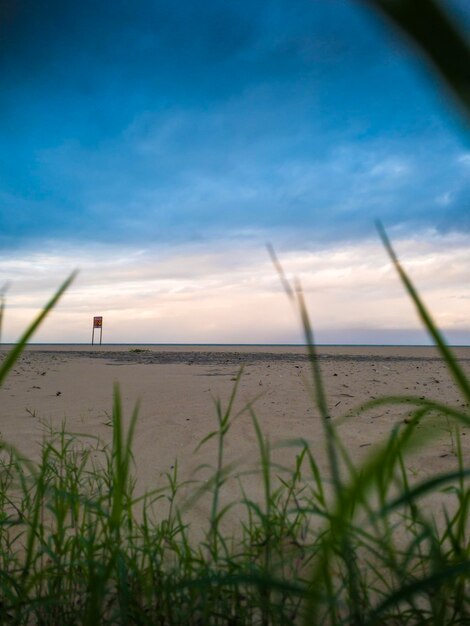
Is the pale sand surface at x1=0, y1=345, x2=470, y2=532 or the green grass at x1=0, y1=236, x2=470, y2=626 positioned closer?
the green grass at x1=0, y1=236, x2=470, y2=626

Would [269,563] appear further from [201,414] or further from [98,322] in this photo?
[98,322]

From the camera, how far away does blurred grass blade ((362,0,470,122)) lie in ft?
0.73

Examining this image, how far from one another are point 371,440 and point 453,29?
3830mm

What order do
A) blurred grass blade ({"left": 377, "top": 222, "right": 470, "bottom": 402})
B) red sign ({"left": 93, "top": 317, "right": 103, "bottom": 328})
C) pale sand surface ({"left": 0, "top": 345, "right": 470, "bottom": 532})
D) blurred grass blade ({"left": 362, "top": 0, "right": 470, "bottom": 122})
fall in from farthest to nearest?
1. red sign ({"left": 93, "top": 317, "right": 103, "bottom": 328})
2. pale sand surface ({"left": 0, "top": 345, "right": 470, "bottom": 532})
3. blurred grass blade ({"left": 377, "top": 222, "right": 470, "bottom": 402})
4. blurred grass blade ({"left": 362, "top": 0, "right": 470, "bottom": 122})

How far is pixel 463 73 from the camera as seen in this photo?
0.24 m

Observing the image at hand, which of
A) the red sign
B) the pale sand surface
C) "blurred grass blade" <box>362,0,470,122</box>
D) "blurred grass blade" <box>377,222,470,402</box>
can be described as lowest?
the pale sand surface

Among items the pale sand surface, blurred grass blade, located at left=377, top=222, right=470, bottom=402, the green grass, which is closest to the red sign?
the pale sand surface

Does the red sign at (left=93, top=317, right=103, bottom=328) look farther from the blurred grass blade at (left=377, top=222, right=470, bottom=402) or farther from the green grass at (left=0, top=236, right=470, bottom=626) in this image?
the blurred grass blade at (left=377, top=222, right=470, bottom=402)

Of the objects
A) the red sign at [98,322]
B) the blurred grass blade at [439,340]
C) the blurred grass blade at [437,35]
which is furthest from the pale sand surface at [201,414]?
the red sign at [98,322]

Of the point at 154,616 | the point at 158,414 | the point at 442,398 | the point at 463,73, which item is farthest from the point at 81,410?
the point at 463,73

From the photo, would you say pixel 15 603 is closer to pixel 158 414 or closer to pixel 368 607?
pixel 368 607

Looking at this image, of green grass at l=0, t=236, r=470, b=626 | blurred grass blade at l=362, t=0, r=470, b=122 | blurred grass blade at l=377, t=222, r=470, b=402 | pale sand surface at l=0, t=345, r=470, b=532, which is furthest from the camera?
pale sand surface at l=0, t=345, r=470, b=532

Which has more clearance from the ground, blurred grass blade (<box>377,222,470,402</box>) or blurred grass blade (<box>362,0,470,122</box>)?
blurred grass blade (<box>362,0,470,122</box>)

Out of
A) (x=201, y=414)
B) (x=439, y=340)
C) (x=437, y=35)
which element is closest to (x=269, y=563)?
(x=439, y=340)
